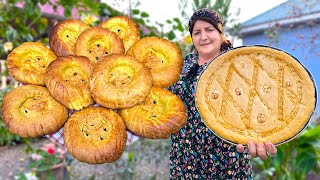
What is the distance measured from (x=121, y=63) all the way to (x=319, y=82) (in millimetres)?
968

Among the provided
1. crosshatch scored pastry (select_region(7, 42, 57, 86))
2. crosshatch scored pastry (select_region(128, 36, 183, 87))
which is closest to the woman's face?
crosshatch scored pastry (select_region(128, 36, 183, 87))

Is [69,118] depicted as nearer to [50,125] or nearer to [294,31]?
[50,125]

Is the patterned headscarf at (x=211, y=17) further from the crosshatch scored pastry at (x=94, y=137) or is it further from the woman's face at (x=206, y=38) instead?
the crosshatch scored pastry at (x=94, y=137)

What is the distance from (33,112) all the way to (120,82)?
0.34 m

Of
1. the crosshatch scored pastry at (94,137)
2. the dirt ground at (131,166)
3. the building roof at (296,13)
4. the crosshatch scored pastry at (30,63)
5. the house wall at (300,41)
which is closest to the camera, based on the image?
the crosshatch scored pastry at (94,137)

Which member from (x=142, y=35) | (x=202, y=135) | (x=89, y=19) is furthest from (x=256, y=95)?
(x=89, y=19)

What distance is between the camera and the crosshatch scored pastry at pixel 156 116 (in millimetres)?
1245

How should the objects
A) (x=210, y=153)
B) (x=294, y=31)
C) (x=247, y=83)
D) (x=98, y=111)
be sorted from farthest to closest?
(x=294, y=31) < (x=210, y=153) < (x=247, y=83) < (x=98, y=111)

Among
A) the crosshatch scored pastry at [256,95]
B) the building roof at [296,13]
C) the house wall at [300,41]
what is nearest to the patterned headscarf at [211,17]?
the crosshatch scored pastry at [256,95]

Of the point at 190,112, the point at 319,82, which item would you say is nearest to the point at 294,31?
the point at 319,82

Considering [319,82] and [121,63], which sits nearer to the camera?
[121,63]

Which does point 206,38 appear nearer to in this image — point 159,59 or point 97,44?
point 159,59

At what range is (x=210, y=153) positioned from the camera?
61.2 inches

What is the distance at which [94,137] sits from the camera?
4.00ft
